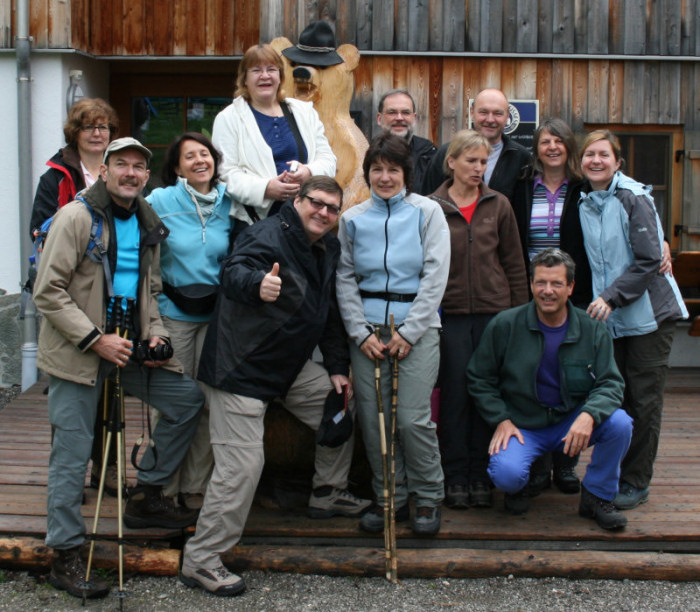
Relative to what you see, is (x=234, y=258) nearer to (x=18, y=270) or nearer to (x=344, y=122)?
(x=344, y=122)

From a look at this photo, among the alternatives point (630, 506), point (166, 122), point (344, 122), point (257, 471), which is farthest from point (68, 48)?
point (630, 506)

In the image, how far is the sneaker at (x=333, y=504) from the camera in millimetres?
4422

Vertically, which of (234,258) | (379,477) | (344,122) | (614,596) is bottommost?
(614,596)

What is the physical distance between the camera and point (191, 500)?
171 inches

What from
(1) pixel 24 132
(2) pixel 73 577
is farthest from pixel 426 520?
(1) pixel 24 132

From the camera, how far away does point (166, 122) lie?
8.97 m

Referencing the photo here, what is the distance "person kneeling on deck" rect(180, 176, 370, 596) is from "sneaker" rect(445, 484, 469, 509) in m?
1.11

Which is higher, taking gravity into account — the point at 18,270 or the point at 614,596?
the point at 18,270

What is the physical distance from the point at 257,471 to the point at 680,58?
6.04 m

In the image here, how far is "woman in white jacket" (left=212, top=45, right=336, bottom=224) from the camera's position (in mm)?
4266

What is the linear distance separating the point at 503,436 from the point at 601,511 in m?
→ 0.61

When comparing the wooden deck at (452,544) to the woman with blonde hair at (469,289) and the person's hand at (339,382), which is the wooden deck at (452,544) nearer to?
the woman with blonde hair at (469,289)

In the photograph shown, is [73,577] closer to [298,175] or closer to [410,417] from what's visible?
[410,417]

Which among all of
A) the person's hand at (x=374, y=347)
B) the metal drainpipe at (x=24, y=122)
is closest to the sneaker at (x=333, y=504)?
the person's hand at (x=374, y=347)
